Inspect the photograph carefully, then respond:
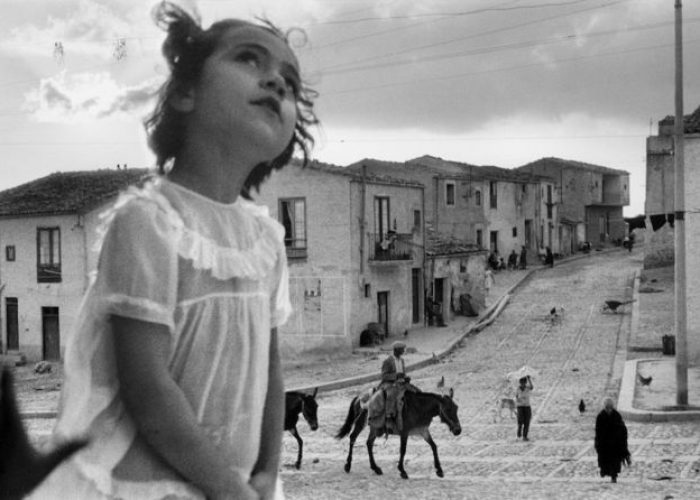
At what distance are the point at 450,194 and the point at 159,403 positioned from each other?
48.9m

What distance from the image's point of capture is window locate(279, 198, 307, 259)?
28719 millimetres

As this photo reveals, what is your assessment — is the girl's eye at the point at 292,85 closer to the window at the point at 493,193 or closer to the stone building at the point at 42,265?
the stone building at the point at 42,265

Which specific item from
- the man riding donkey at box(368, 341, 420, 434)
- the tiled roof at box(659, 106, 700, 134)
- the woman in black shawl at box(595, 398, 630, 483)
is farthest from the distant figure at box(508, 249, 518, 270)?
the woman in black shawl at box(595, 398, 630, 483)

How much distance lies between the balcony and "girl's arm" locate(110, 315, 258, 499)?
90.6ft

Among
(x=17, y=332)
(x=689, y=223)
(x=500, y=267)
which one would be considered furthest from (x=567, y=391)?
(x=500, y=267)

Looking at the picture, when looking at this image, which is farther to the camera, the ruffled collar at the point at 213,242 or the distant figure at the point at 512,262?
the distant figure at the point at 512,262

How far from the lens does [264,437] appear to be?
2375 millimetres

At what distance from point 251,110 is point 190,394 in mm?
610

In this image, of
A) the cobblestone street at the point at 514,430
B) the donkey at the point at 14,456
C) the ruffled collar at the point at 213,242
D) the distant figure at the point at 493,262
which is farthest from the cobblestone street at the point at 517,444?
the distant figure at the point at 493,262

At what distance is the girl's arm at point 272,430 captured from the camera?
2.33 meters

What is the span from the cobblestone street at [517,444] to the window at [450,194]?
19.8 metres

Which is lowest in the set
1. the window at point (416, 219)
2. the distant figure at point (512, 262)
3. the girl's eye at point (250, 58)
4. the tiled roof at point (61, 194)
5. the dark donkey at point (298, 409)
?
the dark donkey at point (298, 409)

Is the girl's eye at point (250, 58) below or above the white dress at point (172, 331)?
above

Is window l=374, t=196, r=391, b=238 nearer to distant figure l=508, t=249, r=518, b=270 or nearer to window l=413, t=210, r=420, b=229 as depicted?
window l=413, t=210, r=420, b=229
